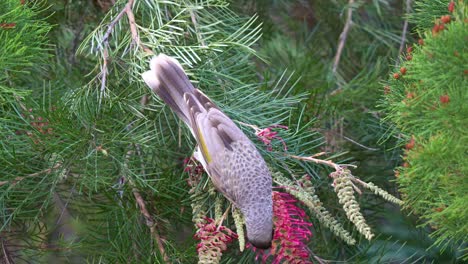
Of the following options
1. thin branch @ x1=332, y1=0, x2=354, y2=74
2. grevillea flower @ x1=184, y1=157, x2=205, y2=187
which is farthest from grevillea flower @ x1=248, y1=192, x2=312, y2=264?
thin branch @ x1=332, y1=0, x2=354, y2=74

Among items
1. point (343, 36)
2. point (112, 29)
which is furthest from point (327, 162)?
point (343, 36)

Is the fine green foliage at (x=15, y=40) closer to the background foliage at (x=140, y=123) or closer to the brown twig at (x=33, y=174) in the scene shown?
the background foliage at (x=140, y=123)

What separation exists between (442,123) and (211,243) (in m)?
0.76

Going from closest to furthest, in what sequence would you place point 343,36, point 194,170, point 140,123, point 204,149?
point 194,170, point 204,149, point 140,123, point 343,36

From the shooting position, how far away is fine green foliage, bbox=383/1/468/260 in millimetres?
1816

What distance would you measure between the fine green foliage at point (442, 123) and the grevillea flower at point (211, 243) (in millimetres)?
578

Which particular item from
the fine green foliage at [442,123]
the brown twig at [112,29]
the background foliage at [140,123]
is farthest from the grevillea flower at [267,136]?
the fine green foliage at [442,123]

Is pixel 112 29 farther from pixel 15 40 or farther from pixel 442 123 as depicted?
pixel 442 123

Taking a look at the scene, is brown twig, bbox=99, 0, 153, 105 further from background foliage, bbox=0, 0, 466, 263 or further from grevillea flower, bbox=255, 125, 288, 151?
grevillea flower, bbox=255, 125, 288, 151

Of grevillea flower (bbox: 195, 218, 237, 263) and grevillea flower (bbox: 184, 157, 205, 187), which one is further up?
grevillea flower (bbox: 184, 157, 205, 187)

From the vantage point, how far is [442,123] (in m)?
1.86

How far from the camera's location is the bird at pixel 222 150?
2459 millimetres

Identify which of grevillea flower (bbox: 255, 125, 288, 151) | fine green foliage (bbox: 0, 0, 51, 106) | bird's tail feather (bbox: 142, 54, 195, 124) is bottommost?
grevillea flower (bbox: 255, 125, 288, 151)

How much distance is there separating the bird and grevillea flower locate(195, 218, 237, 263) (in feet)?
0.61
